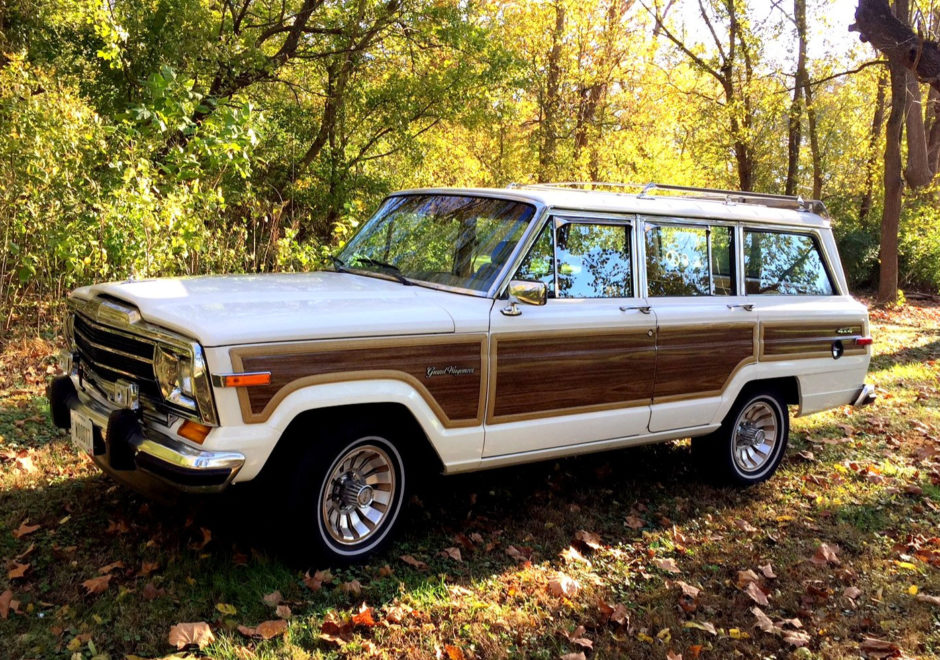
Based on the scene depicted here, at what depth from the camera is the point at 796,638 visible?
379 cm

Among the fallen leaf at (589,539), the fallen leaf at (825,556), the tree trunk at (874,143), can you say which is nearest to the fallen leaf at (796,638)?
the fallen leaf at (825,556)

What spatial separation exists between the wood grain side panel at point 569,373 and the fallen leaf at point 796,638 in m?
1.67

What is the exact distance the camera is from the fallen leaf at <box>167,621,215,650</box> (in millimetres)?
3322

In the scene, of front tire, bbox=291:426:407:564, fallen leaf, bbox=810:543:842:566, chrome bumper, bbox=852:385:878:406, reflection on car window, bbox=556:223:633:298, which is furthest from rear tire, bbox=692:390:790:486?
front tire, bbox=291:426:407:564

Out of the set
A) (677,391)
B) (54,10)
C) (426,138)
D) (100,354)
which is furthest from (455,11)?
(100,354)

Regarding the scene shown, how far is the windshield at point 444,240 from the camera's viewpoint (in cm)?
461

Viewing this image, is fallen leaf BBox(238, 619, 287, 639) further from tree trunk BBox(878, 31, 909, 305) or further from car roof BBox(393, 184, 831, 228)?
tree trunk BBox(878, 31, 909, 305)

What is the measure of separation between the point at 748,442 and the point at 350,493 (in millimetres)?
3480

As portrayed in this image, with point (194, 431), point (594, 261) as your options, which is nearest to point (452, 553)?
point (194, 431)

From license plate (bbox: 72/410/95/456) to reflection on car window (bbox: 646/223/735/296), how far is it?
353 centimetres

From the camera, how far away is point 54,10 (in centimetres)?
1125

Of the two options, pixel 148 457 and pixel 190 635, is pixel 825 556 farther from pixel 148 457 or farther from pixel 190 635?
pixel 148 457

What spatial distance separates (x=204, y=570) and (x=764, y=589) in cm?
312

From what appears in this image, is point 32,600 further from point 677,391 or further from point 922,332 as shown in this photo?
point 922,332
